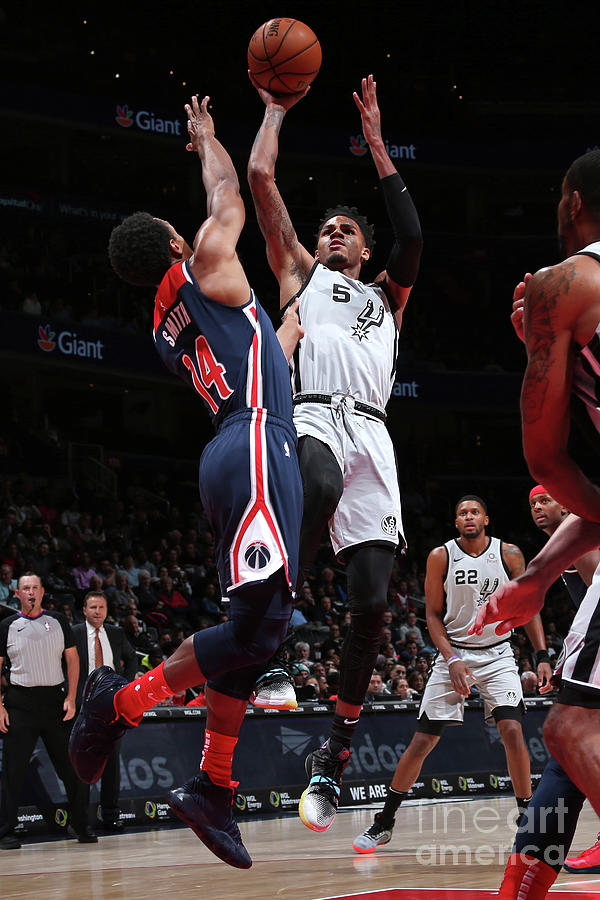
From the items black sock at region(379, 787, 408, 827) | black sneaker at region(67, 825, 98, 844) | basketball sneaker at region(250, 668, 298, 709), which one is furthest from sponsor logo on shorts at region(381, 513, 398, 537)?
Answer: black sneaker at region(67, 825, 98, 844)

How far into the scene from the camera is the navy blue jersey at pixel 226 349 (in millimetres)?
4566

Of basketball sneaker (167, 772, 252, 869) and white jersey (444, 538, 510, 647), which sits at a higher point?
white jersey (444, 538, 510, 647)

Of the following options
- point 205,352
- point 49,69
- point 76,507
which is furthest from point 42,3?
point 205,352

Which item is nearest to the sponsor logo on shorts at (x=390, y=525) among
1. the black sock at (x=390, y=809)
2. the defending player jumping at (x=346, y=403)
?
the defending player jumping at (x=346, y=403)

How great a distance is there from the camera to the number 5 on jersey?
4.62 m

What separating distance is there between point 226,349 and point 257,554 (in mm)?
920

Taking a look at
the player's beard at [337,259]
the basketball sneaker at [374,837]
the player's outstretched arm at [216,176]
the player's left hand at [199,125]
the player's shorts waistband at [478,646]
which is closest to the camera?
the player's outstretched arm at [216,176]

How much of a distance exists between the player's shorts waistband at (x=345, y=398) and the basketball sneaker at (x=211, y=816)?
2.02 meters

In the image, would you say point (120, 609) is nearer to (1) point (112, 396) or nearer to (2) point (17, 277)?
(2) point (17, 277)

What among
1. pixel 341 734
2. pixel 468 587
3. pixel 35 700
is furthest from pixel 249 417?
pixel 35 700

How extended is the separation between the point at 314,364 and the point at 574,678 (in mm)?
2792

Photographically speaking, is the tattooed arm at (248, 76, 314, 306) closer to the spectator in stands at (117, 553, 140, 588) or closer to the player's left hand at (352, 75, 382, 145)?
the player's left hand at (352, 75, 382, 145)

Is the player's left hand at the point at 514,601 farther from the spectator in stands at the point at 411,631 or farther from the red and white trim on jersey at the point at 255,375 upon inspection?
the spectator in stands at the point at 411,631

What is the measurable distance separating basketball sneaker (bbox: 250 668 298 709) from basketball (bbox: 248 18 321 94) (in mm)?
3059
